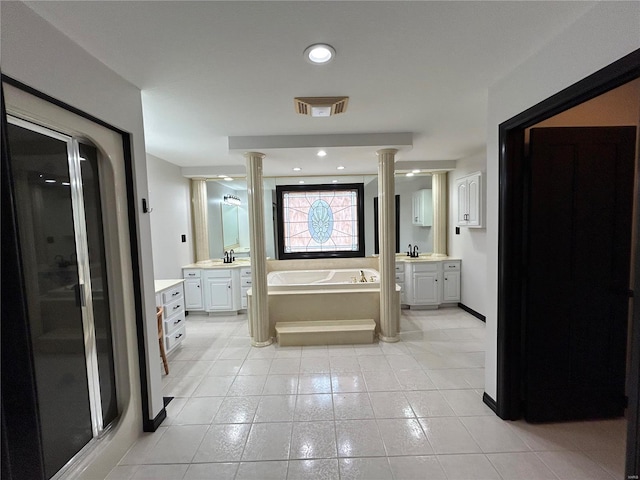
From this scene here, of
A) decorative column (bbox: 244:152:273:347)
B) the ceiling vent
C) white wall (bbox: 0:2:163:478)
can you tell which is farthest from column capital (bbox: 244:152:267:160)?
white wall (bbox: 0:2:163:478)

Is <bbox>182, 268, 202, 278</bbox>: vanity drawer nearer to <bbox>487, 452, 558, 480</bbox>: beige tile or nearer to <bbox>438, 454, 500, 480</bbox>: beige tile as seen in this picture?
<bbox>438, 454, 500, 480</bbox>: beige tile

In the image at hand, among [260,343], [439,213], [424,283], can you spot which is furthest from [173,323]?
[439,213]

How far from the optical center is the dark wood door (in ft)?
5.95

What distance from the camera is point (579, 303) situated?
74.0 inches

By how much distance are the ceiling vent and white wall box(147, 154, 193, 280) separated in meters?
2.45

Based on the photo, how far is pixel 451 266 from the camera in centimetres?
450

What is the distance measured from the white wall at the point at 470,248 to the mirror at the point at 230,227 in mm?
3986

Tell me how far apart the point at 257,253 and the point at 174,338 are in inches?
53.3

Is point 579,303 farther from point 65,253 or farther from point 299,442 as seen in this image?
point 65,253

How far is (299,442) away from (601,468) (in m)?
1.78

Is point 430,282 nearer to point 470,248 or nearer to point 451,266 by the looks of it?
point 451,266

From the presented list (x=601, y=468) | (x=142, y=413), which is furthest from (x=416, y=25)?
(x=142, y=413)

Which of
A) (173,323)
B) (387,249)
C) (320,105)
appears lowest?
(173,323)

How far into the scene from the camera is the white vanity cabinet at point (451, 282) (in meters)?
4.50
